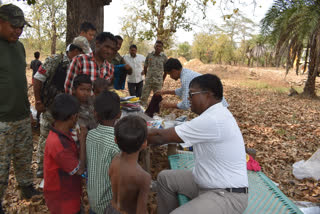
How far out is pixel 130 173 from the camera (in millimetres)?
1598

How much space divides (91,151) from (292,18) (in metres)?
11.2

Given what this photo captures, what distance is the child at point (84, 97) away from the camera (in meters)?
2.90

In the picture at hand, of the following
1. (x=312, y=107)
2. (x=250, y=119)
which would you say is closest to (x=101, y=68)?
(x=250, y=119)

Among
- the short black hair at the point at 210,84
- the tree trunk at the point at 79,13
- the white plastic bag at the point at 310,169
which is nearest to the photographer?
the short black hair at the point at 210,84

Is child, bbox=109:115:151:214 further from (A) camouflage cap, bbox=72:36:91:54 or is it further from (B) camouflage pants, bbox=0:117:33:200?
(A) camouflage cap, bbox=72:36:91:54

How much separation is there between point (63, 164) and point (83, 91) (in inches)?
47.4

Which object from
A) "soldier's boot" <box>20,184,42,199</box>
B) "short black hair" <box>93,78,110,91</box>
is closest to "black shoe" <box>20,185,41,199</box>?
"soldier's boot" <box>20,184,42,199</box>

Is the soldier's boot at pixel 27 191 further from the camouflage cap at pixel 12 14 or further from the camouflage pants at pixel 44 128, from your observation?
the camouflage cap at pixel 12 14

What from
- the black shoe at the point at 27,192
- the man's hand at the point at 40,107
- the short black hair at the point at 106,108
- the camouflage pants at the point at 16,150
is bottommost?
the black shoe at the point at 27,192

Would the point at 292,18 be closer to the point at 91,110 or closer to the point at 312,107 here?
the point at 312,107

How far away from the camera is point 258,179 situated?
125 inches

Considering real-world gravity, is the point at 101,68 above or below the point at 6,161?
above

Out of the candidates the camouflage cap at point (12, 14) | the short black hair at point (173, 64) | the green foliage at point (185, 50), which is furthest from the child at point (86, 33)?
the green foliage at point (185, 50)

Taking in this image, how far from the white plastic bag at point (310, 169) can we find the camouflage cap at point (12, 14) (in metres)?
4.70
